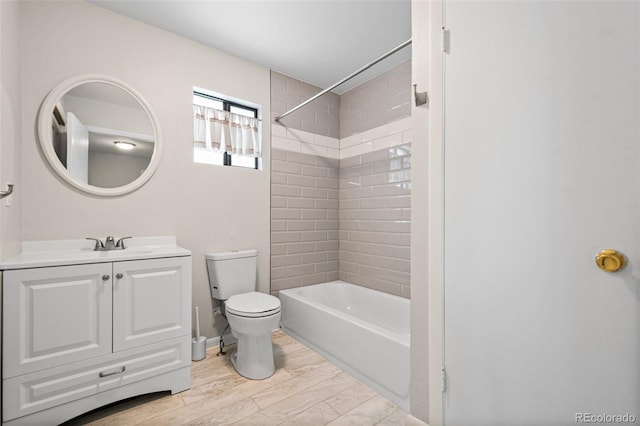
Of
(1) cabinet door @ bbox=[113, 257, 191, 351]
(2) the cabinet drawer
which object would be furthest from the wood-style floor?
(1) cabinet door @ bbox=[113, 257, 191, 351]

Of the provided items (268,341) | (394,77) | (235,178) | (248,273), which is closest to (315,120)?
(394,77)

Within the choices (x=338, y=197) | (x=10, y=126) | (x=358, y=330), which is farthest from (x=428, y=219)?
(x=10, y=126)

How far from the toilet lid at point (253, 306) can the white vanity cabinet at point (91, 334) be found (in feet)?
0.99

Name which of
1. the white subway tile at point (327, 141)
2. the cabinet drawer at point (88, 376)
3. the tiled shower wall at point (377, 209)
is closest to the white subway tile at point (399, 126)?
the tiled shower wall at point (377, 209)

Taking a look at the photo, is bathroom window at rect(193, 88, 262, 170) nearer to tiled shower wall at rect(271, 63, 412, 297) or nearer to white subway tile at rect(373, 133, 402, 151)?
tiled shower wall at rect(271, 63, 412, 297)

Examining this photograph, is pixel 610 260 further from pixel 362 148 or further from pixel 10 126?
pixel 10 126

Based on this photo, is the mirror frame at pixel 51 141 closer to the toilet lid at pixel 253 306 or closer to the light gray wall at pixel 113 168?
the light gray wall at pixel 113 168

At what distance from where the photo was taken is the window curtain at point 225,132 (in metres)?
2.39

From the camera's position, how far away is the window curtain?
2.39 meters

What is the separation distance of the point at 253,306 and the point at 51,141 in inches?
64.3

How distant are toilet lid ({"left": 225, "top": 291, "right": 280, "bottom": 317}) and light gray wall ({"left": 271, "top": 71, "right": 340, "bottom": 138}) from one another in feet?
5.50

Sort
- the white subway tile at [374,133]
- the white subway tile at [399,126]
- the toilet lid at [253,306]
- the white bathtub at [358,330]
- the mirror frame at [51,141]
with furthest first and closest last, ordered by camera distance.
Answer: the white subway tile at [374,133] → the white subway tile at [399,126] → the toilet lid at [253,306] → the mirror frame at [51,141] → the white bathtub at [358,330]

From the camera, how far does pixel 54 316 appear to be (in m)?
1.42

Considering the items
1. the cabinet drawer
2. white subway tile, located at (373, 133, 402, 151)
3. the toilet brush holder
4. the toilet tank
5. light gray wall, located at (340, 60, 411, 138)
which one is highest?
light gray wall, located at (340, 60, 411, 138)
